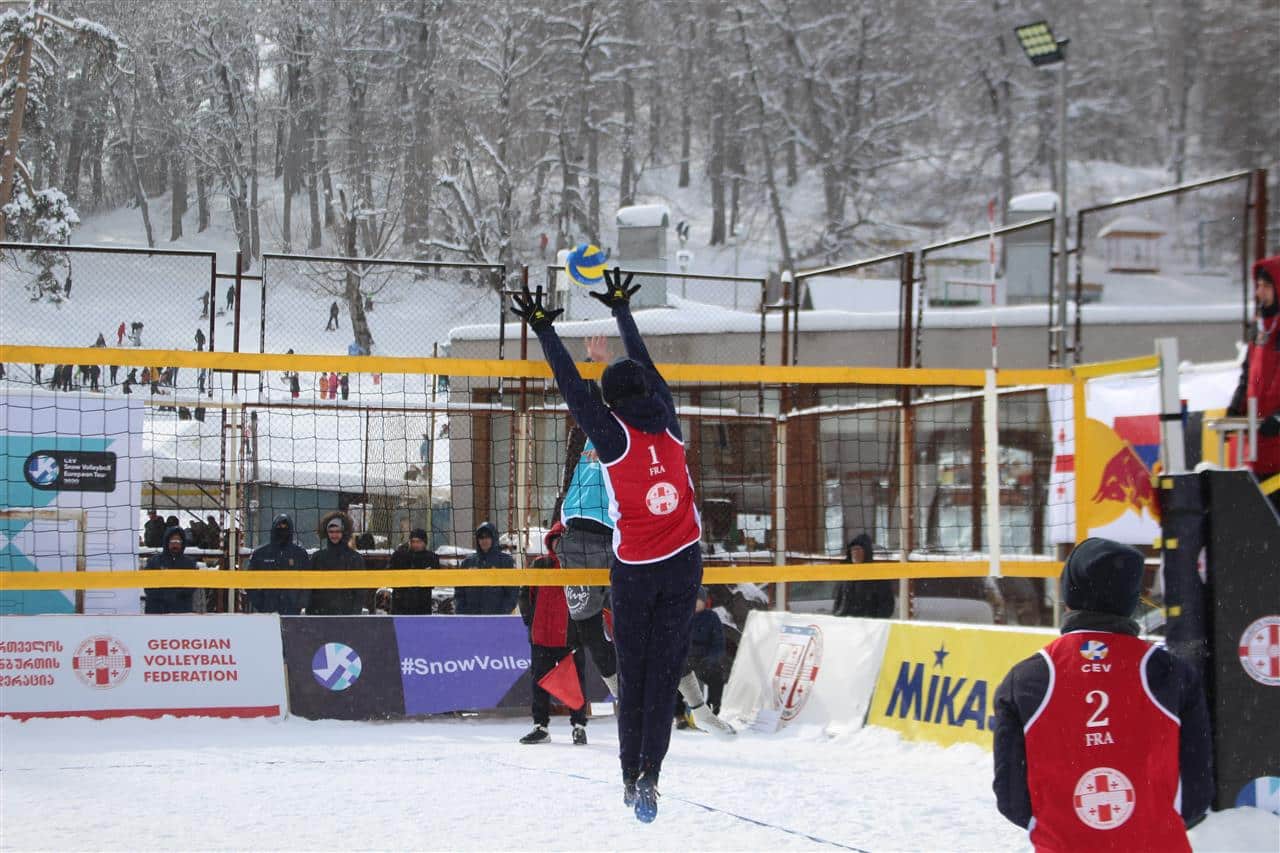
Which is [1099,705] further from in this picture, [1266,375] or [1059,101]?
[1059,101]

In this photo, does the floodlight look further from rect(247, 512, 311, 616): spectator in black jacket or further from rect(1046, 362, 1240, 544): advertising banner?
rect(247, 512, 311, 616): spectator in black jacket

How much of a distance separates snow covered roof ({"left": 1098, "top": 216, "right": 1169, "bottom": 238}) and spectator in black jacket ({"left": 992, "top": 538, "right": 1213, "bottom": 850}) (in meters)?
27.5

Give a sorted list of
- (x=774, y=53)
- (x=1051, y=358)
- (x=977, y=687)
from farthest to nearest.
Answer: (x=774, y=53), (x=1051, y=358), (x=977, y=687)

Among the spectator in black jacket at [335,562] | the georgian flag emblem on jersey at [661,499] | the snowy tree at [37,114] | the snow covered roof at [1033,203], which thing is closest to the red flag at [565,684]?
the spectator in black jacket at [335,562]

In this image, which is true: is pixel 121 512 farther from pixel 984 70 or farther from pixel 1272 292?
pixel 984 70

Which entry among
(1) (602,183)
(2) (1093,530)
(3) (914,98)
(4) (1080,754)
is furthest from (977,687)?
(3) (914,98)

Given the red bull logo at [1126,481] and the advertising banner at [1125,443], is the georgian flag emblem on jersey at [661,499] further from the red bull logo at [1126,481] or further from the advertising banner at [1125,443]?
the red bull logo at [1126,481]

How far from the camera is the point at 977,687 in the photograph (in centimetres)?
738

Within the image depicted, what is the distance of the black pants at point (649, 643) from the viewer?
4.88 meters

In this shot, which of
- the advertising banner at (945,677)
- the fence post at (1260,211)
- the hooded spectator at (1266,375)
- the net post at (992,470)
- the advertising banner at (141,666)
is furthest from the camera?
the advertising banner at (141,666)

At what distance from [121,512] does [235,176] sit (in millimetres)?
2915

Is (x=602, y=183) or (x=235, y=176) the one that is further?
(x=602, y=183)

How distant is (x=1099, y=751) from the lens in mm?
2992

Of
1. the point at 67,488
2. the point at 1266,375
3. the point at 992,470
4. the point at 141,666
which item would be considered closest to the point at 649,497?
the point at 1266,375
